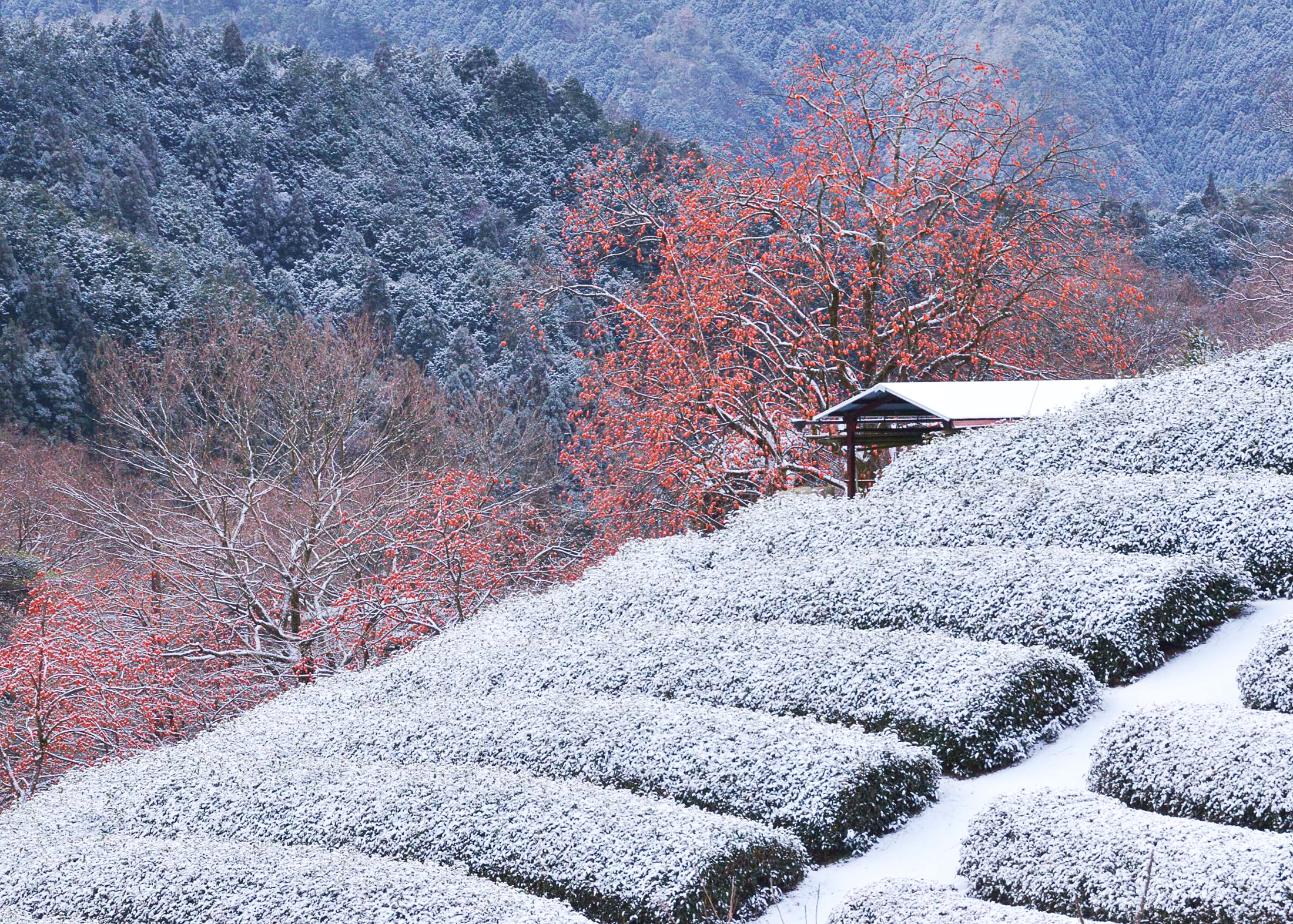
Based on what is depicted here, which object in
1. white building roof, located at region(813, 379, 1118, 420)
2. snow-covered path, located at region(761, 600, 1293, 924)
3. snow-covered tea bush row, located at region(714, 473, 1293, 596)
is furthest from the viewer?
white building roof, located at region(813, 379, 1118, 420)

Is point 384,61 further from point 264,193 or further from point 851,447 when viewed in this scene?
point 851,447

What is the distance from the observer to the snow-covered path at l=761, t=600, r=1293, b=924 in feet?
20.5

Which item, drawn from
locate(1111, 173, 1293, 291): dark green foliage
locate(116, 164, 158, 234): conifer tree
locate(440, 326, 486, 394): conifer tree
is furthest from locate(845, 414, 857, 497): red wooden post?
locate(116, 164, 158, 234): conifer tree

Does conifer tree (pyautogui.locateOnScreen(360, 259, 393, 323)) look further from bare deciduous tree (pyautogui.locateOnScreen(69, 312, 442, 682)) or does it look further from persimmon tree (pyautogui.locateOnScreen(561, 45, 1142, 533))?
persimmon tree (pyautogui.locateOnScreen(561, 45, 1142, 533))

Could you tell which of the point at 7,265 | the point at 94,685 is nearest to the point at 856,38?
the point at 7,265

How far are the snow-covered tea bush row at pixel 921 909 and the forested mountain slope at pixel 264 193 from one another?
30764 mm

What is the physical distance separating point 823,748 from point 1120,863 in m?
2.10

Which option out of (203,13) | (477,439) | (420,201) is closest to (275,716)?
(477,439)

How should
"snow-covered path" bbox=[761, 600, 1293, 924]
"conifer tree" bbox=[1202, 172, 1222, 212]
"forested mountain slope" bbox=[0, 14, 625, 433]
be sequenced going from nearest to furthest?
"snow-covered path" bbox=[761, 600, 1293, 924], "forested mountain slope" bbox=[0, 14, 625, 433], "conifer tree" bbox=[1202, 172, 1222, 212]

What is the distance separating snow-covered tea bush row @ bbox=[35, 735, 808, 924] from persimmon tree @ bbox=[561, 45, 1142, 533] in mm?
8614

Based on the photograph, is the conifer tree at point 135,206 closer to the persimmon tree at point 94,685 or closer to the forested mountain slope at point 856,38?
the persimmon tree at point 94,685

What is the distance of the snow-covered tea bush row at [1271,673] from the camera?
6570mm

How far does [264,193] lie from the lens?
1896 inches

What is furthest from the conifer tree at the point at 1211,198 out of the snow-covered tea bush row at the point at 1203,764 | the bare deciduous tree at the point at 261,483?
the snow-covered tea bush row at the point at 1203,764
